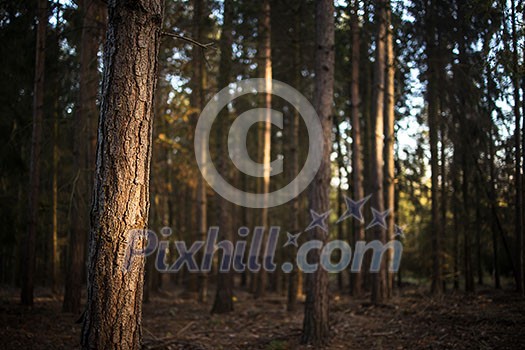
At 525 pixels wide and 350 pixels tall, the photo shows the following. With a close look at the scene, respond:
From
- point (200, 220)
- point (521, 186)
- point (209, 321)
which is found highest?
point (521, 186)

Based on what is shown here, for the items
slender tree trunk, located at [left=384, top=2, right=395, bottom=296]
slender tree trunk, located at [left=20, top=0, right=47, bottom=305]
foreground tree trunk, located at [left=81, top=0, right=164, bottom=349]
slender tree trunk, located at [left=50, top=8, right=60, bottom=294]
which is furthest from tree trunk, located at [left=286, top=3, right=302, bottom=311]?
foreground tree trunk, located at [left=81, top=0, right=164, bottom=349]

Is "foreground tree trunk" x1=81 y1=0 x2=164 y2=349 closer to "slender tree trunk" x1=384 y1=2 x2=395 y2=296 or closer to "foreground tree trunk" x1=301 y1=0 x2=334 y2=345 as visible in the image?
"foreground tree trunk" x1=301 y1=0 x2=334 y2=345

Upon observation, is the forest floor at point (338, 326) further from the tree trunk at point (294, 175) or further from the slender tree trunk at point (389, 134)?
the slender tree trunk at point (389, 134)

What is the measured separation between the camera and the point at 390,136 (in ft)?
40.3

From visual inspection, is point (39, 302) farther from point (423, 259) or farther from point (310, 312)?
point (423, 259)

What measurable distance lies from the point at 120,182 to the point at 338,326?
703cm

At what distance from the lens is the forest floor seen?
7.31 metres

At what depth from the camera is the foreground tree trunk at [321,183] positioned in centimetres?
800

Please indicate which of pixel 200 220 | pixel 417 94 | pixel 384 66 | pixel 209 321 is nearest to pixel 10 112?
pixel 200 220

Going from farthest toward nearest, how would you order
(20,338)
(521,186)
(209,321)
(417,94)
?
(417,94) → (209,321) → (521,186) → (20,338)

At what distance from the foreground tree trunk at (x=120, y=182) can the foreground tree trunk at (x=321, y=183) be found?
4583 mm

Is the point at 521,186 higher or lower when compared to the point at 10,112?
lower

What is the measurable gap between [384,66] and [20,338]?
1177 cm

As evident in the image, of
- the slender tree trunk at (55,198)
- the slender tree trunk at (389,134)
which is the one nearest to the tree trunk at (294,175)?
the slender tree trunk at (389,134)
